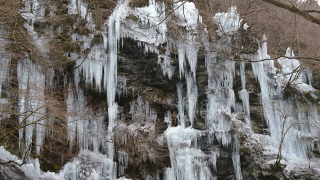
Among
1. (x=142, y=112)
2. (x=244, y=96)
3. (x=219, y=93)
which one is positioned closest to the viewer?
(x=244, y=96)

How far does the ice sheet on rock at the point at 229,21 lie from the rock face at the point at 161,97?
0.05 metres

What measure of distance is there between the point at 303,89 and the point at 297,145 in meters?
2.75

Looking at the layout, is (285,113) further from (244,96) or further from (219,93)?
(219,93)

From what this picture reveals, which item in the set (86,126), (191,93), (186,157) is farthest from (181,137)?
(86,126)

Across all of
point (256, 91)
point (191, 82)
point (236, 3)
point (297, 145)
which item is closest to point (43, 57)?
point (191, 82)

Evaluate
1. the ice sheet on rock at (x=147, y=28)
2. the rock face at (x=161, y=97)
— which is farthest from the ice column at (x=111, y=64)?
the ice sheet on rock at (x=147, y=28)

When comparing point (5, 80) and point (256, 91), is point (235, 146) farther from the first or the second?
point (5, 80)

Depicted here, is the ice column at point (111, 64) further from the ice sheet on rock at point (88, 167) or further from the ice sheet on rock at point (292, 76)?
the ice sheet on rock at point (292, 76)

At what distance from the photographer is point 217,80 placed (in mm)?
10938

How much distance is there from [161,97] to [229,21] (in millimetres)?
4895

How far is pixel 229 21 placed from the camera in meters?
11.3

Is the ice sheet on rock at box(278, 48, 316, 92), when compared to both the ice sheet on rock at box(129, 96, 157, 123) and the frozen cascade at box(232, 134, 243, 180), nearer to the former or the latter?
the frozen cascade at box(232, 134, 243, 180)

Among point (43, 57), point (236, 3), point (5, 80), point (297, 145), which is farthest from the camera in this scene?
point (236, 3)

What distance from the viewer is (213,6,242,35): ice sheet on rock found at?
1116 cm
